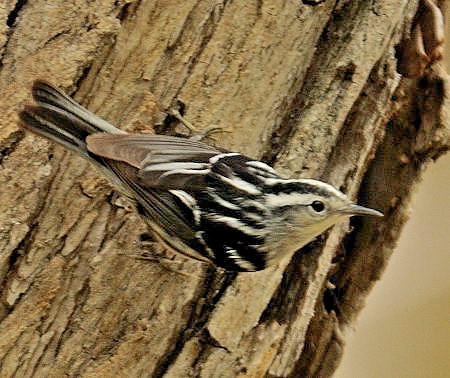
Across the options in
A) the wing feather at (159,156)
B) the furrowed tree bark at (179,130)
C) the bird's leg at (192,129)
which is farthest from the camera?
the bird's leg at (192,129)

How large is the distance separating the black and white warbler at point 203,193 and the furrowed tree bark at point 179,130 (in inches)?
9.6

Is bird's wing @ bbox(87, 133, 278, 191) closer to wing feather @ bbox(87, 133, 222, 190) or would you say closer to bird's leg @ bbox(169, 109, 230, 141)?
wing feather @ bbox(87, 133, 222, 190)

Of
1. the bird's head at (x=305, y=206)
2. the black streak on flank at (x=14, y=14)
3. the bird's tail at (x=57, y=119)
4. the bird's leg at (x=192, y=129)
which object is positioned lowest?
the bird's tail at (x=57, y=119)

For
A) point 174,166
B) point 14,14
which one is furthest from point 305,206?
point 14,14

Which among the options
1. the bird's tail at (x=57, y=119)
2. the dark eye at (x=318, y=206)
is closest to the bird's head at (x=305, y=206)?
the dark eye at (x=318, y=206)

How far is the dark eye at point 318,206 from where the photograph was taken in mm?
2506

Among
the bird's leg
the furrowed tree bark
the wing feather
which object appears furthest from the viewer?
the bird's leg

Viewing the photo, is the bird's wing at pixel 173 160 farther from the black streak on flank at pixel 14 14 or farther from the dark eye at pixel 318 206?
the black streak on flank at pixel 14 14

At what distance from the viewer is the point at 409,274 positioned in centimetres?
443

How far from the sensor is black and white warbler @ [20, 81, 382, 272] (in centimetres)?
250

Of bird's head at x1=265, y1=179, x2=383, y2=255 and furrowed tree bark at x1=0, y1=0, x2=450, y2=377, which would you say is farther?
furrowed tree bark at x1=0, y1=0, x2=450, y2=377

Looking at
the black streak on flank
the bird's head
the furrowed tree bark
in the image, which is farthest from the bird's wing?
the black streak on flank

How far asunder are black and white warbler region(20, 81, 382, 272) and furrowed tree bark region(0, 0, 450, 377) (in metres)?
0.24

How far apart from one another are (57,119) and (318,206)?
905mm
